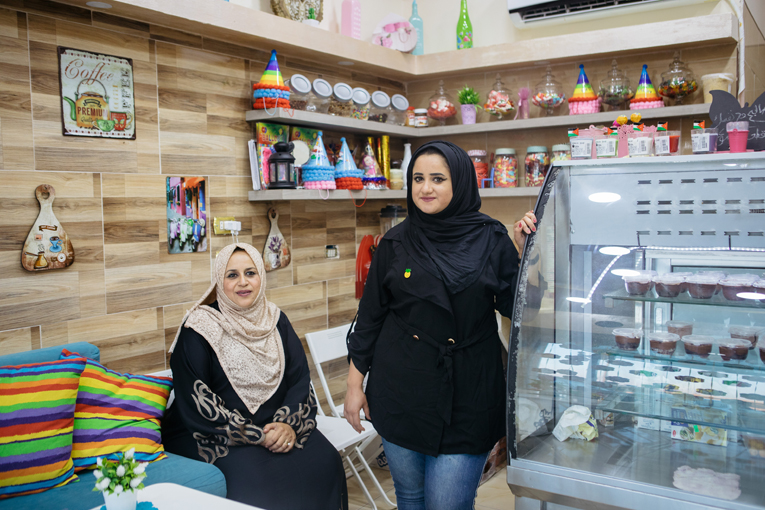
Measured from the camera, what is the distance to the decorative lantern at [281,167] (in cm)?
314

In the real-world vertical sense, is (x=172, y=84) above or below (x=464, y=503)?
above

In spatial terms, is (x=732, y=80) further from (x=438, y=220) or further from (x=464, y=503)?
(x=464, y=503)

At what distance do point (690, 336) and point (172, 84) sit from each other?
7.99 feet

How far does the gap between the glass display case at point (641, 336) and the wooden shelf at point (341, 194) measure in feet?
5.30

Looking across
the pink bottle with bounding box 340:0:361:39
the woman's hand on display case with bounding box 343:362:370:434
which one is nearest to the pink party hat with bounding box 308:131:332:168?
the pink bottle with bounding box 340:0:361:39

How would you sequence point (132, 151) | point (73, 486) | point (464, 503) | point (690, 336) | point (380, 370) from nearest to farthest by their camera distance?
point (690, 336)
point (464, 503)
point (380, 370)
point (73, 486)
point (132, 151)

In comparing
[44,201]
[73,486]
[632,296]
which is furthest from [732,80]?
[73,486]

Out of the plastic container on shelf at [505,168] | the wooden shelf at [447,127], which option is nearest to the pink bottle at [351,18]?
the wooden shelf at [447,127]

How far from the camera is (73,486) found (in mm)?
2119

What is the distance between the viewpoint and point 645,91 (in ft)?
11.0

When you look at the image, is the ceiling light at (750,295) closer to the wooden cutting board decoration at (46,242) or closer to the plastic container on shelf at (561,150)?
the plastic container on shelf at (561,150)

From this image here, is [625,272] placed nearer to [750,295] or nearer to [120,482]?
[750,295]

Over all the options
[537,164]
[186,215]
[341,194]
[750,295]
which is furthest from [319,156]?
[750,295]

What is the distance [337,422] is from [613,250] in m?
1.79
